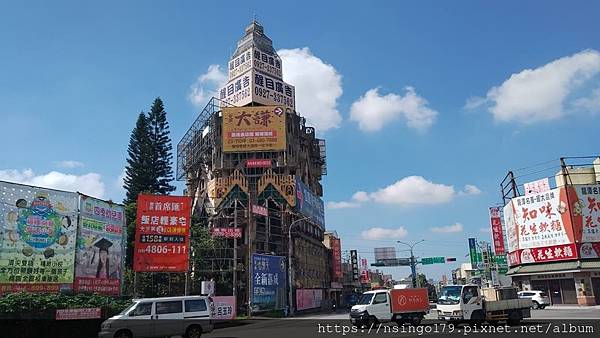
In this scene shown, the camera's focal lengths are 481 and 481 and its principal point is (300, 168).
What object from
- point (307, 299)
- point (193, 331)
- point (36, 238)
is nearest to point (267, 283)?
point (307, 299)

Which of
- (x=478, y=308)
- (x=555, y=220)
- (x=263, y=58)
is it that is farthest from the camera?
(x=263, y=58)

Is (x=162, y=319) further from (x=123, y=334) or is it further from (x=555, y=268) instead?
(x=555, y=268)

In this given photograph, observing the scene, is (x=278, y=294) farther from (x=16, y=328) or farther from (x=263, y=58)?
(x=263, y=58)

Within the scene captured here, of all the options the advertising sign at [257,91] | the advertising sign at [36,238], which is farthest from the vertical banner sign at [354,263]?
the advertising sign at [36,238]

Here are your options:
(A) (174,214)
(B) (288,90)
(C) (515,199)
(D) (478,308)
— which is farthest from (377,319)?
(B) (288,90)

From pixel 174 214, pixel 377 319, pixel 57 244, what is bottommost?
pixel 377 319

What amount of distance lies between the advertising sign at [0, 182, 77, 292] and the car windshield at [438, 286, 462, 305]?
19.0 m

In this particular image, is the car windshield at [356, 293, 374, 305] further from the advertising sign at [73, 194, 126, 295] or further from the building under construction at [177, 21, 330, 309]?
the building under construction at [177, 21, 330, 309]

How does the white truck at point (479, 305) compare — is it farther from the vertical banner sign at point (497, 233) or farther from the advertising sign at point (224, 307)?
the vertical banner sign at point (497, 233)

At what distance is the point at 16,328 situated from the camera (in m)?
19.4

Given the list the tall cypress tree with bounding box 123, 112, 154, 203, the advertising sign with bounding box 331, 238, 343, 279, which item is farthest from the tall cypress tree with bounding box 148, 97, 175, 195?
the advertising sign with bounding box 331, 238, 343, 279

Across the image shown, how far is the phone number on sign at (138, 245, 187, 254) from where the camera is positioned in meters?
30.9

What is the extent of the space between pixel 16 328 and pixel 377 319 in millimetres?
15881

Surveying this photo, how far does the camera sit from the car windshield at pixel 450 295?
73.6 ft
